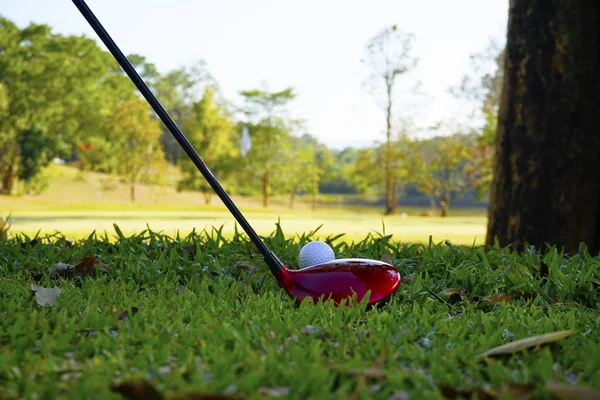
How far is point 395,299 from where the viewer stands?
2.30 m

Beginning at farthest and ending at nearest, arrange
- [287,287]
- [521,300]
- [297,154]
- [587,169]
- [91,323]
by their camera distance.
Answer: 1. [297,154]
2. [587,169]
3. [521,300]
4. [287,287]
5. [91,323]

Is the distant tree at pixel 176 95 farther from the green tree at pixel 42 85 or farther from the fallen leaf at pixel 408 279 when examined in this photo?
the fallen leaf at pixel 408 279

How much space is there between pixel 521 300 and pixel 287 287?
91 cm

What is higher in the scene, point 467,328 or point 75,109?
point 75,109

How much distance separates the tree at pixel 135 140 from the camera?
3575cm

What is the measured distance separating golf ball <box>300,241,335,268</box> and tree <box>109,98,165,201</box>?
1323 inches

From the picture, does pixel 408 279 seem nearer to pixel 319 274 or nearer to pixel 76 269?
pixel 319 274

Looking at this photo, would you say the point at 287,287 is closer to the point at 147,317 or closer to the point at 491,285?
the point at 147,317

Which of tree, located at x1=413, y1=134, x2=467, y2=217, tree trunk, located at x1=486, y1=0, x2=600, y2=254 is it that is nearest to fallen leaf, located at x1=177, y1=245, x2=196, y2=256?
tree trunk, located at x1=486, y1=0, x2=600, y2=254

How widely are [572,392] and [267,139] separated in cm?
3972

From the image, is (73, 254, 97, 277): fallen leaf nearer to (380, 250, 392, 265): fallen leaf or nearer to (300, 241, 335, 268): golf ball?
(300, 241, 335, 268): golf ball

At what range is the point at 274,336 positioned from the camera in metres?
1.64

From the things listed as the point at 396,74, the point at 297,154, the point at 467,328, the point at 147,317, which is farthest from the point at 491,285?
the point at 297,154

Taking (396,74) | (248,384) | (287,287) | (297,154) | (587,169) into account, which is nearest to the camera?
(248,384)
